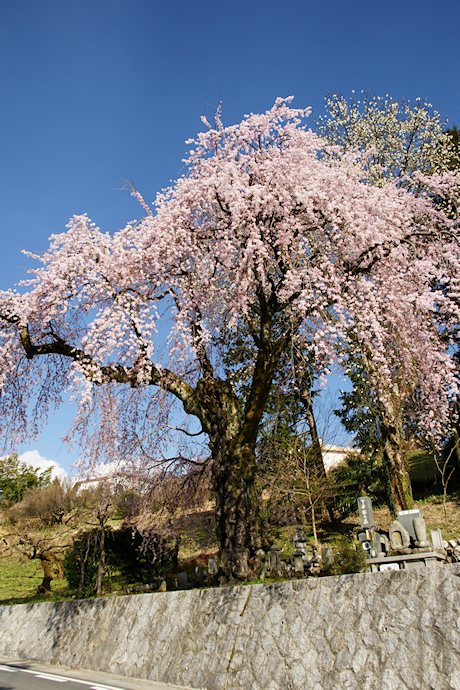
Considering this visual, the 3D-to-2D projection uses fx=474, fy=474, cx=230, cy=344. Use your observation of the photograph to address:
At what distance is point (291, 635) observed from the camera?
6.97m

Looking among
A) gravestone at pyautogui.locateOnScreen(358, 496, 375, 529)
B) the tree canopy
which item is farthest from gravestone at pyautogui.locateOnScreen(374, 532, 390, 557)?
the tree canopy

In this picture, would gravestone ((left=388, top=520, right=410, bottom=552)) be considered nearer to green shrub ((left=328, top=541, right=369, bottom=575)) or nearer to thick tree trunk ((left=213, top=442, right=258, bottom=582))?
green shrub ((left=328, top=541, right=369, bottom=575))

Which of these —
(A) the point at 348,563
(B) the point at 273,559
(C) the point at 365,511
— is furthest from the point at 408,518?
(B) the point at 273,559

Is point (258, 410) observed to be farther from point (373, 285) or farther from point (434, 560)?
point (434, 560)

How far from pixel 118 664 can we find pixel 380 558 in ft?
17.9

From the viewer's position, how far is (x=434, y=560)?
340 inches

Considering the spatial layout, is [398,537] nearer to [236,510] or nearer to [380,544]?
[380,544]

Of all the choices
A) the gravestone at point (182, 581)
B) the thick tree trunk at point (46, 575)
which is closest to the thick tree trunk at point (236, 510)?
the gravestone at point (182, 581)

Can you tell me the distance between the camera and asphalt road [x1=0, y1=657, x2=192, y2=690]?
7512mm

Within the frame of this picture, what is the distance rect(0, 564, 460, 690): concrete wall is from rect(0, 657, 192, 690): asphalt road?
23 cm

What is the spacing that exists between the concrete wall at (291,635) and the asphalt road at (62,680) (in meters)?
0.23

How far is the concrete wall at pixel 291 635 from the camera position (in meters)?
5.64

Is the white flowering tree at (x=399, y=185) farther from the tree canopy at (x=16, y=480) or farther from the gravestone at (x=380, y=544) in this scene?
the tree canopy at (x=16, y=480)

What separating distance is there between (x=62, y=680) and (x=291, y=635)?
4379mm
